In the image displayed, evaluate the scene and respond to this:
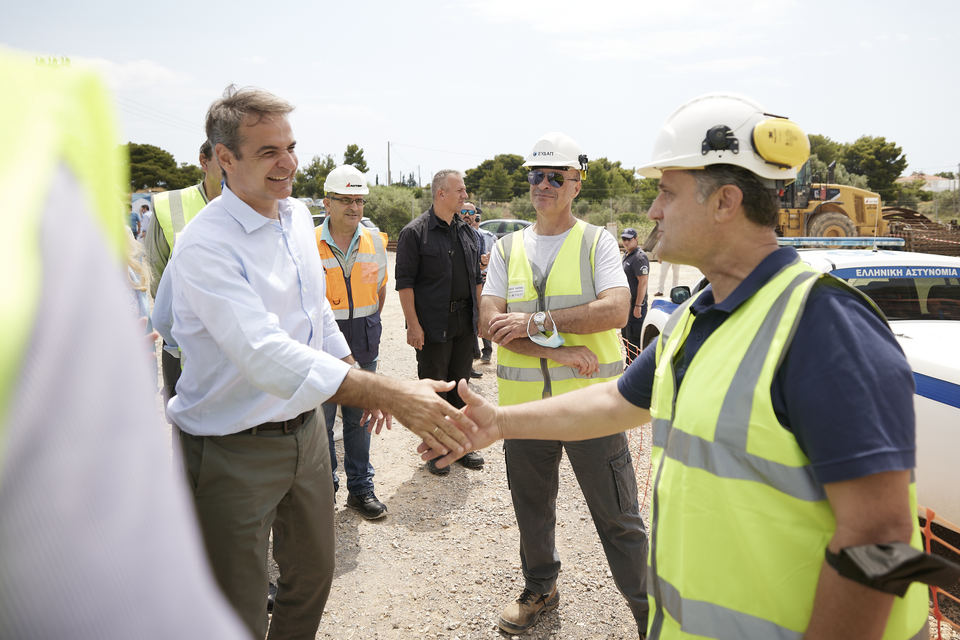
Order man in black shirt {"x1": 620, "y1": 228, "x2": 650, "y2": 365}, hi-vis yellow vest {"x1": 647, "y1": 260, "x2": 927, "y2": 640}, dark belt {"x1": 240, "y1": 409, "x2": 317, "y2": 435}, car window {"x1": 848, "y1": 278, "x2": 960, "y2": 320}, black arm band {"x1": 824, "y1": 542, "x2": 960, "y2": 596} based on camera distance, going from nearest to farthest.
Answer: black arm band {"x1": 824, "y1": 542, "x2": 960, "y2": 596} < hi-vis yellow vest {"x1": 647, "y1": 260, "x2": 927, "y2": 640} < dark belt {"x1": 240, "y1": 409, "x2": 317, "y2": 435} < car window {"x1": 848, "y1": 278, "x2": 960, "y2": 320} < man in black shirt {"x1": 620, "y1": 228, "x2": 650, "y2": 365}

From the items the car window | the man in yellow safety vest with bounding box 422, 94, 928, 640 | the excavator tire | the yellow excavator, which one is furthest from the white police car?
the excavator tire

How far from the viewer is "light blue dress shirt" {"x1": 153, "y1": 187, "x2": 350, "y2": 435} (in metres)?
2.38

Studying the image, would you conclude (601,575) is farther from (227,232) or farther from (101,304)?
(101,304)

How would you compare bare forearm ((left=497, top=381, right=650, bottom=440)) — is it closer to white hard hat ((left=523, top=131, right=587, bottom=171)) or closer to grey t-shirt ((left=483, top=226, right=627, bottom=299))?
grey t-shirt ((left=483, top=226, right=627, bottom=299))

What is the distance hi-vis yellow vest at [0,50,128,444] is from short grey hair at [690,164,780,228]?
1631 millimetres

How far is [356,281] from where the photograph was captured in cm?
514

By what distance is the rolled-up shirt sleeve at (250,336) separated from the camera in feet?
7.78

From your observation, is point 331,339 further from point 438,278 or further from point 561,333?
point 438,278

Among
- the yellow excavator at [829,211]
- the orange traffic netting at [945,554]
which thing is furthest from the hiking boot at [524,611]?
the yellow excavator at [829,211]

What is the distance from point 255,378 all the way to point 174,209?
2162mm

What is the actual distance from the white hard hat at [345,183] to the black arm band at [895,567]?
443 centimetres

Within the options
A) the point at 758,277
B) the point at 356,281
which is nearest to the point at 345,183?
the point at 356,281

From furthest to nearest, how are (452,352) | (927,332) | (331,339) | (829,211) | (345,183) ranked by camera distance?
1. (829,211)
2. (452,352)
3. (345,183)
4. (927,332)
5. (331,339)

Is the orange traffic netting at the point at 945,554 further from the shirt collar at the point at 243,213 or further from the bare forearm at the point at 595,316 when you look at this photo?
the shirt collar at the point at 243,213
